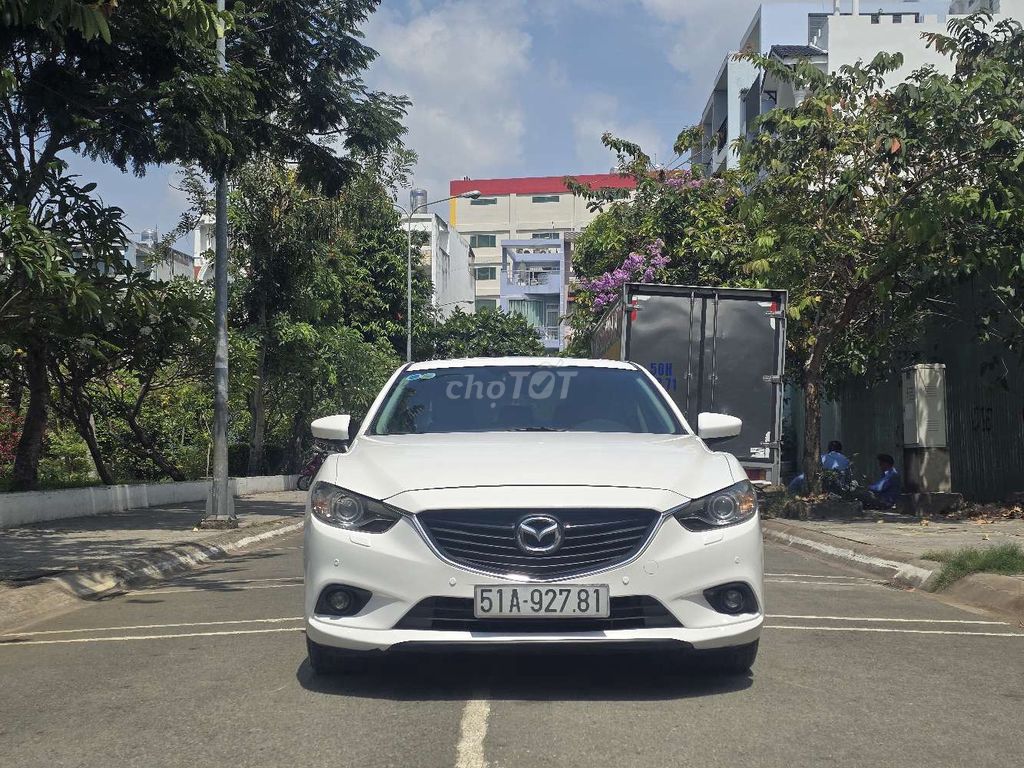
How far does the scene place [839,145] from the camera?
19.4 metres

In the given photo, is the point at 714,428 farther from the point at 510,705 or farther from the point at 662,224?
the point at 662,224

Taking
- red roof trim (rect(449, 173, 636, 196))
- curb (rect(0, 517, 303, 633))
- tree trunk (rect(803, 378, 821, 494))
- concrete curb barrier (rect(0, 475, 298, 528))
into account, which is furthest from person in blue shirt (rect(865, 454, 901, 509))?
red roof trim (rect(449, 173, 636, 196))

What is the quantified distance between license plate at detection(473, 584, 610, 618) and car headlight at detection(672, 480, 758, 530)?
0.51 m

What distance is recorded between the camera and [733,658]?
580cm

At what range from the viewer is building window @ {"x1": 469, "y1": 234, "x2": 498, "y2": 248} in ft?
349

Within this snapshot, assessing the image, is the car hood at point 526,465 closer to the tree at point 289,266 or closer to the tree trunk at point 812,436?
the tree trunk at point 812,436

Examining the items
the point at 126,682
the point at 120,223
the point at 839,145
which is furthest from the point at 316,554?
the point at 839,145

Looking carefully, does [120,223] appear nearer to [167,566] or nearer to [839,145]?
[167,566]

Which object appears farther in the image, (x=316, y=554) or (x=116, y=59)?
(x=116, y=59)

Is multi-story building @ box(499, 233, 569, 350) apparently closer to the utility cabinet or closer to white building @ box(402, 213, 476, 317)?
white building @ box(402, 213, 476, 317)

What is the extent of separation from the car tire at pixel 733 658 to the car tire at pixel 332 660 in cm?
161

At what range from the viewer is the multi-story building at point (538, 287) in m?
84.1

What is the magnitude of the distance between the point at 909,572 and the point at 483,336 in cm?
5384

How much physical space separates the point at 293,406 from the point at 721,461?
97.1 feet
